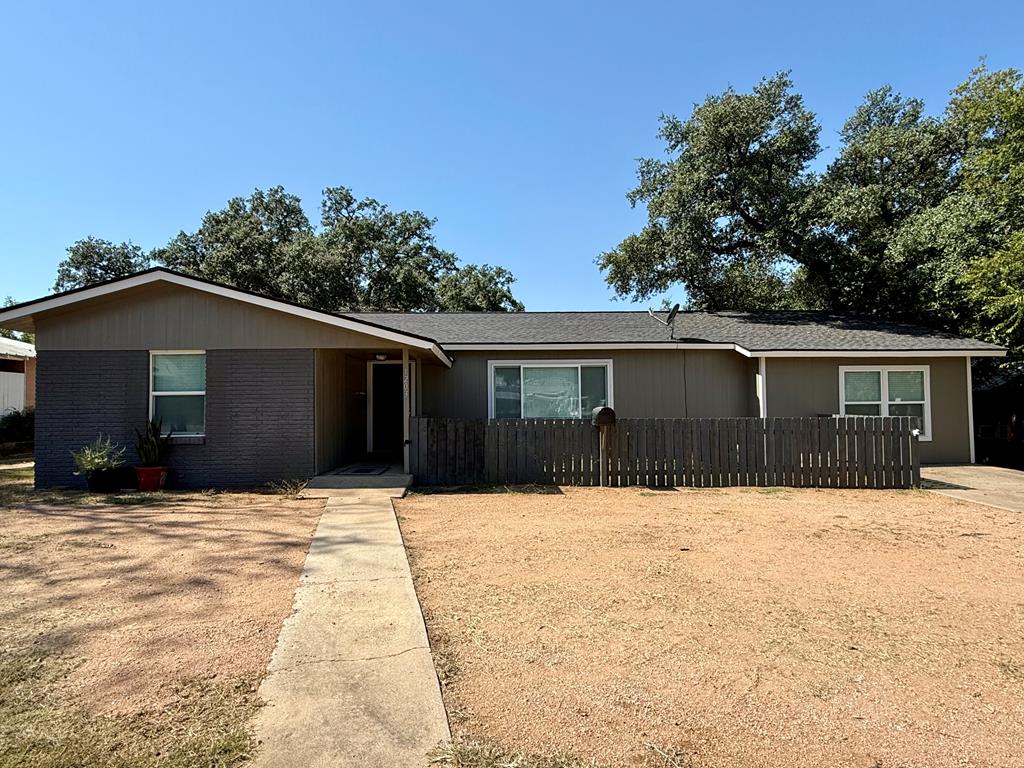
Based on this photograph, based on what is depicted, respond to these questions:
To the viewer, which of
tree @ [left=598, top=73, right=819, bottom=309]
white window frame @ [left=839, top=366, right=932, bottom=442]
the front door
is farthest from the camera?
tree @ [left=598, top=73, right=819, bottom=309]

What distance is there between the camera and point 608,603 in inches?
153

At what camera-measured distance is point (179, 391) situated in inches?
374

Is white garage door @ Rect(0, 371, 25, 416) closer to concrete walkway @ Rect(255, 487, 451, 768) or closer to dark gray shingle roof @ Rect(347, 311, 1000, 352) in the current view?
dark gray shingle roof @ Rect(347, 311, 1000, 352)

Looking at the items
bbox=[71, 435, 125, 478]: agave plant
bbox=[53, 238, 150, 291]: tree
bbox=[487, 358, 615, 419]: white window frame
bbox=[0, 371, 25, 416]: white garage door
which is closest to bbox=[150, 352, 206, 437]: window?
bbox=[71, 435, 125, 478]: agave plant

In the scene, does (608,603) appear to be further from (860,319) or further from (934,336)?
(860,319)

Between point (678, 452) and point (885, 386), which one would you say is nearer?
point (678, 452)

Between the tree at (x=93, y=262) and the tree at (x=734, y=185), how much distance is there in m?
31.6

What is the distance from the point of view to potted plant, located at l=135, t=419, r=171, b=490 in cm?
895

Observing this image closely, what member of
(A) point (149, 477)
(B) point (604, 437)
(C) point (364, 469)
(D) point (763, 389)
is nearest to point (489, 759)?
(B) point (604, 437)

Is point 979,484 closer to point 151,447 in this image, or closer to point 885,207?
point 885,207

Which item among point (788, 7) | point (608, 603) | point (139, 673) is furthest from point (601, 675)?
point (788, 7)

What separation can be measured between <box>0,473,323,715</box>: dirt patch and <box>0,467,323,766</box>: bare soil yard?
1cm

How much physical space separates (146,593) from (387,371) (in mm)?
10314

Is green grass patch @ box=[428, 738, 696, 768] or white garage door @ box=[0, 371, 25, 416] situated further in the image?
white garage door @ box=[0, 371, 25, 416]
